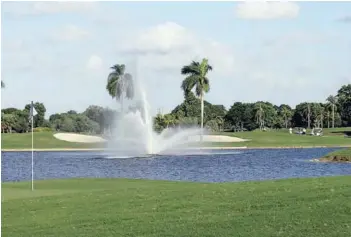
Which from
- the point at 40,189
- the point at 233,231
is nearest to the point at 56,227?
the point at 233,231

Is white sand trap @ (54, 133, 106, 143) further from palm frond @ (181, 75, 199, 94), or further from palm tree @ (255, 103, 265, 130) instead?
palm tree @ (255, 103, 265, 130)

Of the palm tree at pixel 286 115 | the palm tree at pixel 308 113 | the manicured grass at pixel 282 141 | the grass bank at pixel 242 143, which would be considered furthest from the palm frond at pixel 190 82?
the palm tree at pixel 286 115

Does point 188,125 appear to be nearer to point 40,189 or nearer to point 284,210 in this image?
point 40,189

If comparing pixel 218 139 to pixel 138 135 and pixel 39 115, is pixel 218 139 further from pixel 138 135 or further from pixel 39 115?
pixel 39 115

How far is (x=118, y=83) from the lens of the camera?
383ft

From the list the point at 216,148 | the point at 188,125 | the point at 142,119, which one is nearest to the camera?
the point at 142,119

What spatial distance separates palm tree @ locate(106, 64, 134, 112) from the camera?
115375 millimetres

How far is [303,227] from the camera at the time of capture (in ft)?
45.9

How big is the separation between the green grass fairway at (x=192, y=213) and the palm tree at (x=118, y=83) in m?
93.6

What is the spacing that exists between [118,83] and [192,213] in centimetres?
10107

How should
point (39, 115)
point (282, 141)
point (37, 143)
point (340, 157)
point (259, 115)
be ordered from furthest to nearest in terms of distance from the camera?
point (259, 115) < point (39, 115) < point (282, 141) < point (37, 143) < point (340, 157)

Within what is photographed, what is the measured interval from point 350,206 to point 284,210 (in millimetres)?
1469

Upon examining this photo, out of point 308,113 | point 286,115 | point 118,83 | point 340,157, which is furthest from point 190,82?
point 286,115

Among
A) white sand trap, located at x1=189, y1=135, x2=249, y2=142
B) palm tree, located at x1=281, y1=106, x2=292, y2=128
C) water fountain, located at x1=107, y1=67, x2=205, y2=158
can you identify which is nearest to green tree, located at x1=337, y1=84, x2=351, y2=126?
palm tree, located at x1=281, y1=106, x2=292, y2=128
